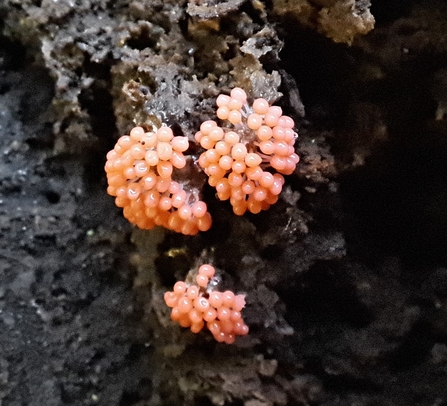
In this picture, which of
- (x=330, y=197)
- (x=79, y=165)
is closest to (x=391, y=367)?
(x=330, y=197)

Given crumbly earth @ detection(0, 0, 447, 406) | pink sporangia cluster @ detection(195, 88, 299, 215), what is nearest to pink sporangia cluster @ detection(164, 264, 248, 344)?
crumbly earth @ detection(0, 0, 447, 406)

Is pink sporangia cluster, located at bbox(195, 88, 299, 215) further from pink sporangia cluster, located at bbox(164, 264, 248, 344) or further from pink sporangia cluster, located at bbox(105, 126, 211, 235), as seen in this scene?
pink sporangia cluster, located at bbox(164, 264, 248, 344)

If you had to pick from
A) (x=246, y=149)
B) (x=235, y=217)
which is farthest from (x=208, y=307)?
(x=246, y=149)

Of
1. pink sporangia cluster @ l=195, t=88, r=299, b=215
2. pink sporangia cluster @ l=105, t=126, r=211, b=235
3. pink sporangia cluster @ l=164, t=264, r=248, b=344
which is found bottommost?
pink sporangia cluster @ l=164, t=264, r=248, b=344

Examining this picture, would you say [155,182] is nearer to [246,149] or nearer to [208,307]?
[246,149]

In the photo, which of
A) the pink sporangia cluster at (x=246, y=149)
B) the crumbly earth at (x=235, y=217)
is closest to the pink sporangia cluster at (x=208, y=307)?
the crumbly earth at (x=235, y=217)
